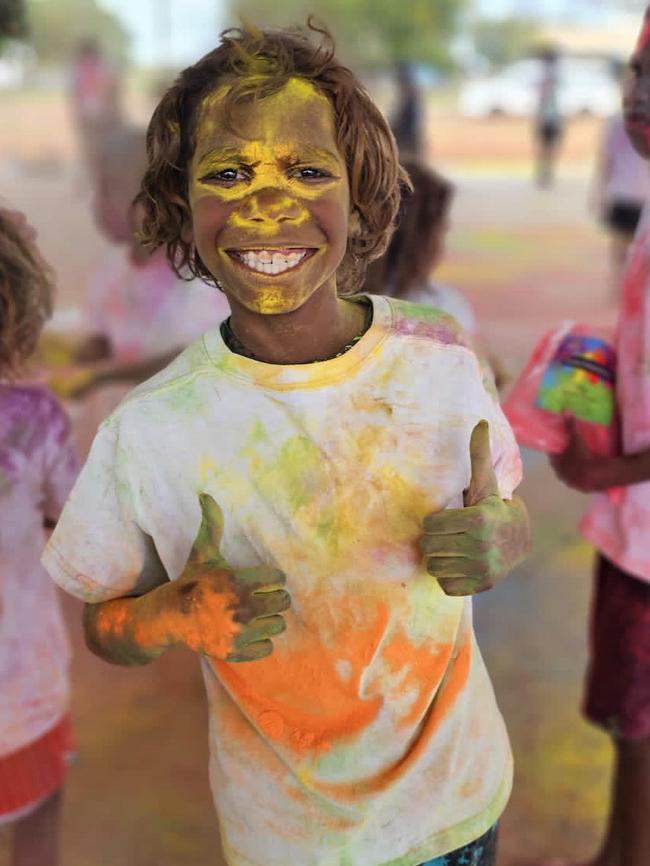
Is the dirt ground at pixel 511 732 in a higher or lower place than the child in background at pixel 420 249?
lower

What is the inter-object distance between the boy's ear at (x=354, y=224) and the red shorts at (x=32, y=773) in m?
0.97

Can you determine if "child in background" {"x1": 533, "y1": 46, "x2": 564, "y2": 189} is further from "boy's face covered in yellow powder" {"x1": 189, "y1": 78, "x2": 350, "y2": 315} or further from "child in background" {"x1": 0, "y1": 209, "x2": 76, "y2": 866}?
"boy's face covered in yellow powder" {"x1": 189, "y1": 78, "x2": 350, "y2": 315}

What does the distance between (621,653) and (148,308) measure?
142 centimetres

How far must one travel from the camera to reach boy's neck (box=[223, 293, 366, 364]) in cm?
102

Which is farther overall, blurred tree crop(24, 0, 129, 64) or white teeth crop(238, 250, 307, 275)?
blurred tree crop(24, 0, 129, 64)

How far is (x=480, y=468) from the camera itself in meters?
1.02

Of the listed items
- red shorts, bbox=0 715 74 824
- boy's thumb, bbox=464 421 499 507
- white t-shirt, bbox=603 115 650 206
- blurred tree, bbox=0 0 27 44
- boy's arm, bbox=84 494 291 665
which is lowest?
white t-shirt, bbox=603 115 650 206

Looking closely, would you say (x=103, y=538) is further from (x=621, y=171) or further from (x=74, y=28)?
(x=74, y=28)

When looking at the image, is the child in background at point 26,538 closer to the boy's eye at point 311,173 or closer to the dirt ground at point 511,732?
Answer: the dirt ground at point 511,732

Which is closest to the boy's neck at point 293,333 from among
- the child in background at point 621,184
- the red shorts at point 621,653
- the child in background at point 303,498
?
the child in background at point 303,498

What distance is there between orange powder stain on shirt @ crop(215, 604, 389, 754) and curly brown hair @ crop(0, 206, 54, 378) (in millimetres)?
665

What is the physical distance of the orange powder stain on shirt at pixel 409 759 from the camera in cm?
108

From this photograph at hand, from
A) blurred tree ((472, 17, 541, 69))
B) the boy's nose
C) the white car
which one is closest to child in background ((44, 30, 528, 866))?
the boy's nose

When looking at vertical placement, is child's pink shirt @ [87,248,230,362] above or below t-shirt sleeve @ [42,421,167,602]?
below
